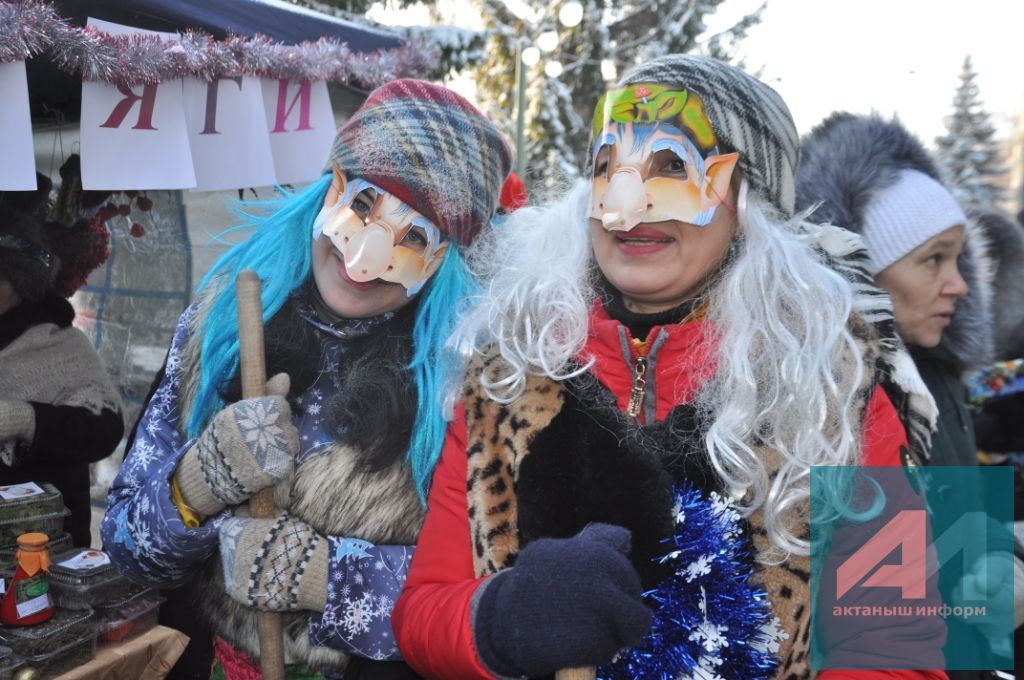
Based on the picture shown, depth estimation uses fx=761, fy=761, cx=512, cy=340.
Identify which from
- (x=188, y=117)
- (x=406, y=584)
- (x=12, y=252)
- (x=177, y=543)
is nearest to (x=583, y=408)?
(x=406, y=584)

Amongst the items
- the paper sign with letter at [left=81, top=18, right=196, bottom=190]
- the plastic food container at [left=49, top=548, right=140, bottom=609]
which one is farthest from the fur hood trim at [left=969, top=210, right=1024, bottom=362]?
the plastic food container at [left=49, top=548, right=140, bottom=609]

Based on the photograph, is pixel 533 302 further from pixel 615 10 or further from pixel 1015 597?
pixel 615 10

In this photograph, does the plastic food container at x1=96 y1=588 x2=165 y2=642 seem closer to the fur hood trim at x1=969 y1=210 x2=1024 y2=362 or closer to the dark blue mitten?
the dark blue mitten

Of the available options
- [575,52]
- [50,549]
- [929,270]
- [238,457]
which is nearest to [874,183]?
[929,270]

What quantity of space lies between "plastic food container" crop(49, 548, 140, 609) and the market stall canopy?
1.59m

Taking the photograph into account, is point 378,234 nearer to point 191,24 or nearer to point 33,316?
point 191,24

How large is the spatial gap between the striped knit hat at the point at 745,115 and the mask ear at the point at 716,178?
0.03 m

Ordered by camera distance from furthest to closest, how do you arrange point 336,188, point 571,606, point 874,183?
point 874,183 < point 336,188 < point 571,606

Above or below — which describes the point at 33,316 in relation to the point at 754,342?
above

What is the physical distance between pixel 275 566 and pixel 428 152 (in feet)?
2.88

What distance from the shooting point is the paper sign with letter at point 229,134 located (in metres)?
2.72

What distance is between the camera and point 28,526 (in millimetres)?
2232

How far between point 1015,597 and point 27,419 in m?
3.04

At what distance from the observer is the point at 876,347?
133 cm
